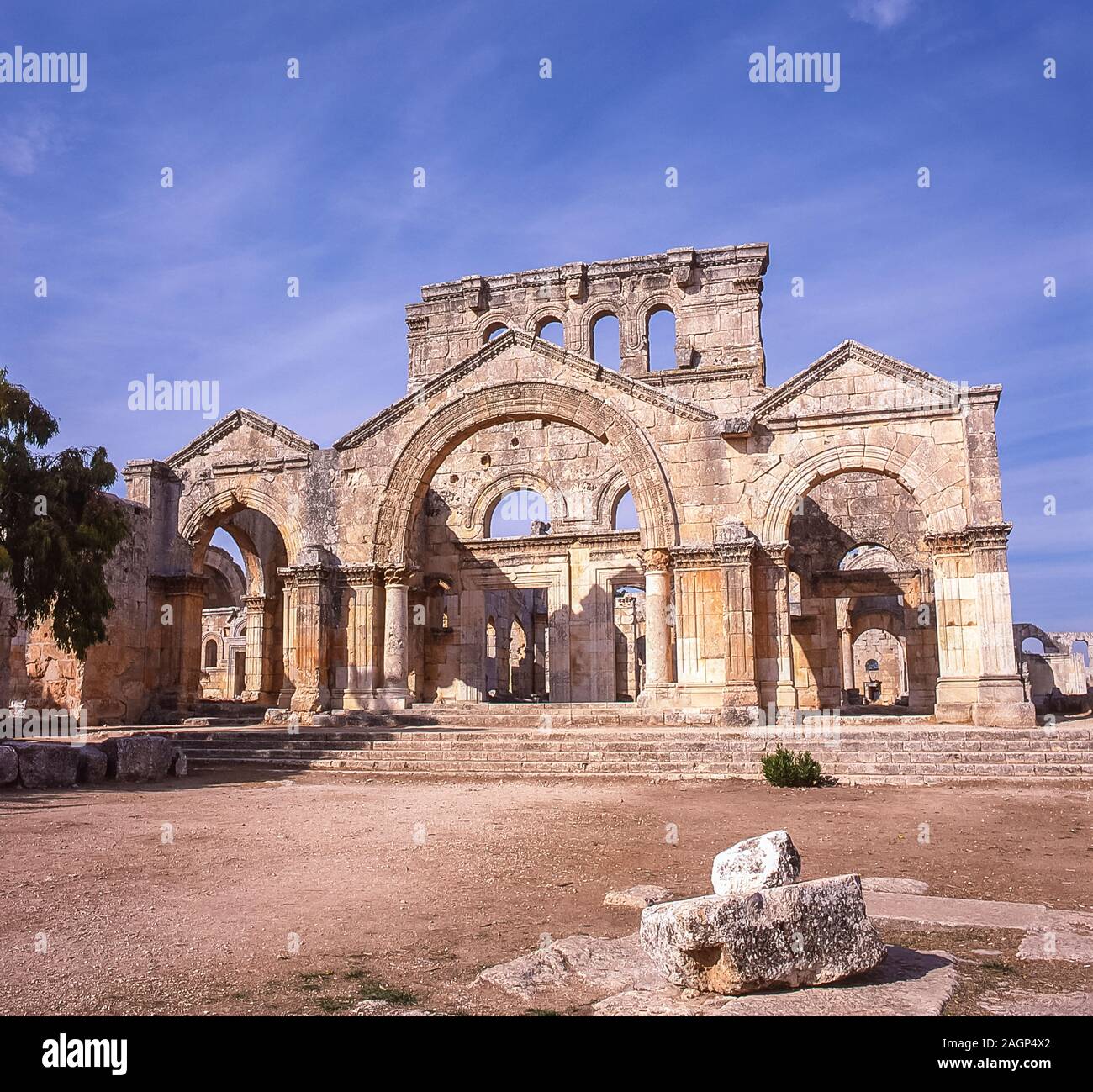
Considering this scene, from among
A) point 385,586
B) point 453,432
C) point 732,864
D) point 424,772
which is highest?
point 453,432

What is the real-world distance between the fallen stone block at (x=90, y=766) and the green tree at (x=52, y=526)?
1677mm

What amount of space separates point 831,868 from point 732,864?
2.81 metres

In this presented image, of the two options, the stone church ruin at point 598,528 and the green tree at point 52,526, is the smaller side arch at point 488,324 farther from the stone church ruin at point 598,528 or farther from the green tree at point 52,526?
the green tree at point 52,526

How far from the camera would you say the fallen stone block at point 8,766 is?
11.0m

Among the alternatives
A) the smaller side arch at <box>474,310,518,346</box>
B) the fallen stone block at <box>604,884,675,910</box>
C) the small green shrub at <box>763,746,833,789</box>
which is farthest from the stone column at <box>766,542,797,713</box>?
the smaller side arch at <box>474,310,518,346</box>

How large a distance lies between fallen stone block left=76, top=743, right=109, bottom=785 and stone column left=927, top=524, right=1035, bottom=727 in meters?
12.8

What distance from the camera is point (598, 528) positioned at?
25.5 metres

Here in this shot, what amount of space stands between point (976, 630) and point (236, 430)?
15.3m

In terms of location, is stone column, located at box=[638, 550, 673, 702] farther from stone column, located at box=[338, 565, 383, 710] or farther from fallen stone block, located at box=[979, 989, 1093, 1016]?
fallen stone block, located at box=[979, 989, 1093, 1016]

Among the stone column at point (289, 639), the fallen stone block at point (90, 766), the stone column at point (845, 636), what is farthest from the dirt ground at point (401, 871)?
the stone column at point (845, 636)

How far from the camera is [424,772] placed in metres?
13.1

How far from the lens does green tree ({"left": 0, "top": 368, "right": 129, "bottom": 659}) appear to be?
1247 cm

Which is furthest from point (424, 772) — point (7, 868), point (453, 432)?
point (453, 432)
